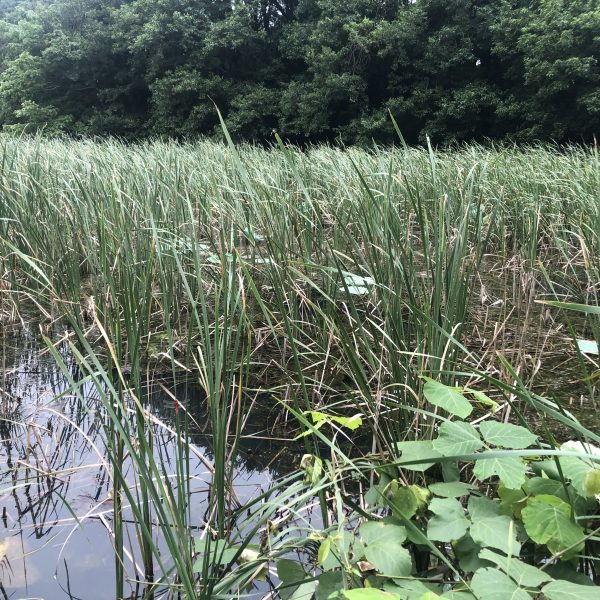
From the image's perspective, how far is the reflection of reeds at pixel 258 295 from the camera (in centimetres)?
85

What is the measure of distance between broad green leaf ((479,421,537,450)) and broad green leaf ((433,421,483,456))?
0.7 inches

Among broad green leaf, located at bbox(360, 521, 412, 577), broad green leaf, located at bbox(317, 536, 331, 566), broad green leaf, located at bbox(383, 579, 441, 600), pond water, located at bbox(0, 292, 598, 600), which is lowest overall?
pond water, located at bbox(0, 292, 598, 600)

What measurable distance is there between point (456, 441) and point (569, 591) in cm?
23

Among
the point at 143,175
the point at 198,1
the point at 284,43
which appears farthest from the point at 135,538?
the point at 198,1

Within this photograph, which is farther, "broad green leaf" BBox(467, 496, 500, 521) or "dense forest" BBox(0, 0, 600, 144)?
"dense forest" BBox(0, 0, 600, 144)

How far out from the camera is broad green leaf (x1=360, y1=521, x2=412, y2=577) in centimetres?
66

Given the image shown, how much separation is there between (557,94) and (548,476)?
10.6 metres

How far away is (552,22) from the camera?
8828mm

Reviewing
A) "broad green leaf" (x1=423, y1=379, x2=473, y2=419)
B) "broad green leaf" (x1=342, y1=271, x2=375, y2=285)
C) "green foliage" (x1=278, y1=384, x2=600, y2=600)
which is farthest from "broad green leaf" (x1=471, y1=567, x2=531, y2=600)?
"broad green leaf" (x1=342, y1=271, x2=375, y2=285)

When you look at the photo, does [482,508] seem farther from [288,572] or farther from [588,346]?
[588,346]

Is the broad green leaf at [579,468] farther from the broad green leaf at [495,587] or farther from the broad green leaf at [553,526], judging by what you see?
the broad green leaf at [495,587]

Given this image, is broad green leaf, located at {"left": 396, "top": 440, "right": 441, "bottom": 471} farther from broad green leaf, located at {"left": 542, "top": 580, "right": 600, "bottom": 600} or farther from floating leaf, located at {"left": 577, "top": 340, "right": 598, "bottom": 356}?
floating leaf, located at {"left": 577, "top": 340, "right": 598, "bottom": 356}

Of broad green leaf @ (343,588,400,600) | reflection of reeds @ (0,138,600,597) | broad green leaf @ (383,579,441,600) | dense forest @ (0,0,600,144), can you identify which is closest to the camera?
broad green leaf @ (343,588,400,600)

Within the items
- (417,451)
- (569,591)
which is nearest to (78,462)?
(417,451)
